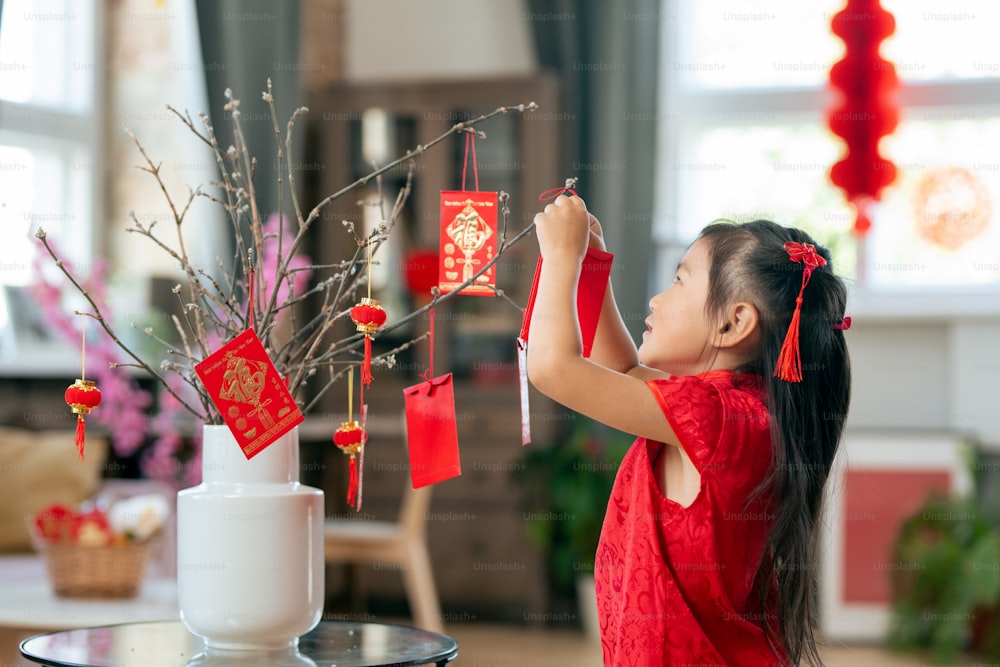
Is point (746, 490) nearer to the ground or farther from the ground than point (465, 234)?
nearer to the ground

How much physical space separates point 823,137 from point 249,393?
13.0 ft

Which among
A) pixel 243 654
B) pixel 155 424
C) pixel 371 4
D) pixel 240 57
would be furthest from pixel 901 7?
pixel 243 654

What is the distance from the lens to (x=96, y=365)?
347 centimetres

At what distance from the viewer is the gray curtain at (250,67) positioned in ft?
13.7

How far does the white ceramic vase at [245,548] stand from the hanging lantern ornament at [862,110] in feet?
11.7

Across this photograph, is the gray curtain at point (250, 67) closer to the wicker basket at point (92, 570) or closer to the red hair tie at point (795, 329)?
the wicker basket at point (92, 570)

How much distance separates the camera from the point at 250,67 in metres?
4.27

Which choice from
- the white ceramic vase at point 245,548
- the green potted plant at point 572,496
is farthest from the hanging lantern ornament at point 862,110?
the white ceramic vase at point 245,548

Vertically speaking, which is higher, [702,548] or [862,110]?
[862,110]

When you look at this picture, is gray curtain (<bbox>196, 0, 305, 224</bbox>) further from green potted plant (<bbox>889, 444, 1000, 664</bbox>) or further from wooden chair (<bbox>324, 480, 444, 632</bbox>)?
green potted plant (<bbox>889, 444, 1000, 664</bbox>)

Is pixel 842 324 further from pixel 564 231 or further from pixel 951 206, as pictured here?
pixel 951 206

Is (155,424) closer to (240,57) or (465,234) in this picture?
(240,57)

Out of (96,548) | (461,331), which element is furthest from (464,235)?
(461,331)

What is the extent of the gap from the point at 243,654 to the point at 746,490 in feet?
2.06
